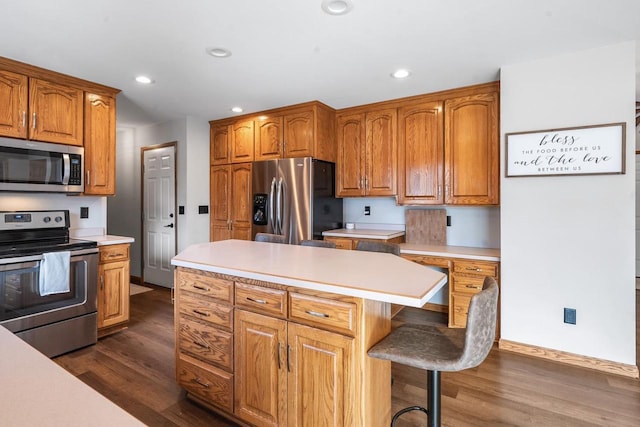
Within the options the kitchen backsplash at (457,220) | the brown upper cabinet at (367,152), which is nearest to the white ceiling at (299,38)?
the brown upper cabinet at (367,152)

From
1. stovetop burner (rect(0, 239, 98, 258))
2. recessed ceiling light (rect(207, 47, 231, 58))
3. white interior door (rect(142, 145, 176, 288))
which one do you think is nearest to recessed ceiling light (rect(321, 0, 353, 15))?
recessed ceiling light (rect(207, 47, 231, 58))

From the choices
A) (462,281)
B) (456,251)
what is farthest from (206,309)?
(456,251)

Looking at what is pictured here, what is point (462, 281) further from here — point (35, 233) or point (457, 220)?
point (35, 233)

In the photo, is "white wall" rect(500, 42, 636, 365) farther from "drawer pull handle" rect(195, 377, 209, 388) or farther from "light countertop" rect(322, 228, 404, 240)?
"drawer pull handle" rect(195, 377, 209, 388)

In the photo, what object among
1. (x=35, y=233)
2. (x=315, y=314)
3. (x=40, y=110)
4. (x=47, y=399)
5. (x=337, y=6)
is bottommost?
(x=315, y=314)

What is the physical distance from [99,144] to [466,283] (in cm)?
385

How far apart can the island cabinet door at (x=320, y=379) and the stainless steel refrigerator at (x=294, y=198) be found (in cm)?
232

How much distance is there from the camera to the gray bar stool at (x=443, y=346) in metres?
1.29

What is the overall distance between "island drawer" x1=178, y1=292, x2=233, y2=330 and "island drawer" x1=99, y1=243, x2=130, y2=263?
4.97ft

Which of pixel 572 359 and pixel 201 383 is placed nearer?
pixel 201 383

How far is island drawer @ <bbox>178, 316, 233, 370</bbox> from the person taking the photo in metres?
1.86

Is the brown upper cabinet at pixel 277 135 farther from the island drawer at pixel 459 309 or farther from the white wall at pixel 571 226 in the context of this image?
the island drawer at pixel 459 309

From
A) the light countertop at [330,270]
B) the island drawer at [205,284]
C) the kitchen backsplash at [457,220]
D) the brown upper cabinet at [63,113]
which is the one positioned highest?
the brown upper cabinet at [63,113]

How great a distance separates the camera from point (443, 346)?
145cm
